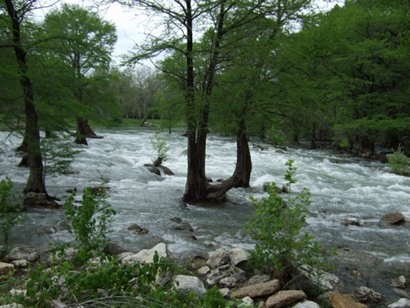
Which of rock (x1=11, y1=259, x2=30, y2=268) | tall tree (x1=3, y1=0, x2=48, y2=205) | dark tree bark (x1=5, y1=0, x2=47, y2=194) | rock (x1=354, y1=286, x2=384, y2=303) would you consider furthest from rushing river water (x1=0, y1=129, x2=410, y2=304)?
rock (x1=11, y1=259, x2=30, y2=268)

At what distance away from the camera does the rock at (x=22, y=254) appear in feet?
22.5

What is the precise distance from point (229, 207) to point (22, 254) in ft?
22.7

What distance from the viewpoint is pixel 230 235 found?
30.9 feet

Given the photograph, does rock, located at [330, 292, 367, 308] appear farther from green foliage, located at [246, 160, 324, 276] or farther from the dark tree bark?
the dark tree bark

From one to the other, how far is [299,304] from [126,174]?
1305 cm

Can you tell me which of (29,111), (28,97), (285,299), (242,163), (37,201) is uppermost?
(28,97)

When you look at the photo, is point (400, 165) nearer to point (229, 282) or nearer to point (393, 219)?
point (393, 219)

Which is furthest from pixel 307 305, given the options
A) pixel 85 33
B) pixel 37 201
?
pixel 85 33

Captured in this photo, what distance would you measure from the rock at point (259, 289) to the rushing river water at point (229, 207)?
161 centimetres

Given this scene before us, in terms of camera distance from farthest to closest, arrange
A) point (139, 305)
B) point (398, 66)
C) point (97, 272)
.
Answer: point (398, 66) → point (97, 272) → point (139, 305)

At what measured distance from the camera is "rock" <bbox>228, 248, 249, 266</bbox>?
679cm

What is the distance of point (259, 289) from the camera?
5.70 m

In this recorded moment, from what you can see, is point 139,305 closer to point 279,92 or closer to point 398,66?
point 279,92

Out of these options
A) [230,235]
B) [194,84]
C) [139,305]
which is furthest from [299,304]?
[194,84]
